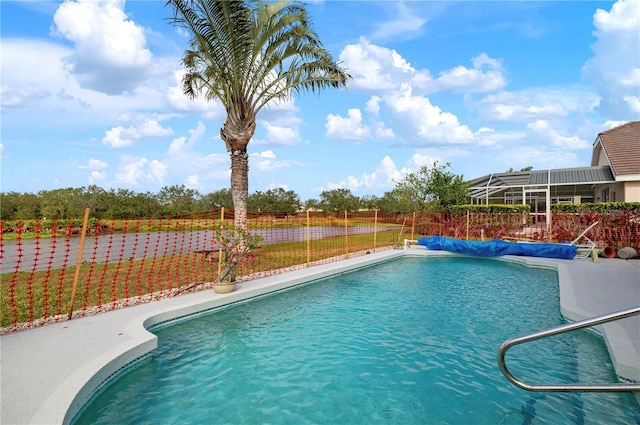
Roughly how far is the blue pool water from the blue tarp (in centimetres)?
566

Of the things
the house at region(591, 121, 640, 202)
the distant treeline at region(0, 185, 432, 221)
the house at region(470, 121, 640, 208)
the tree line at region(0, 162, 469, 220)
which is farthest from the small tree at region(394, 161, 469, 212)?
the distant treeline at region(0, 185, 432, 221)

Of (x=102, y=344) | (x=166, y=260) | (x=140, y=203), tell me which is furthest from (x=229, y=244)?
(x=140, y=203)

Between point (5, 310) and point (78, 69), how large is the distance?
627cm

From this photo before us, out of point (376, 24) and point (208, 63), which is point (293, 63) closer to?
point (208, 63)

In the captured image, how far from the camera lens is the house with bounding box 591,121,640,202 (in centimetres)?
1798

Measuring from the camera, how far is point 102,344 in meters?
4.50

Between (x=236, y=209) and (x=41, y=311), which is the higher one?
(x=236, y=209)

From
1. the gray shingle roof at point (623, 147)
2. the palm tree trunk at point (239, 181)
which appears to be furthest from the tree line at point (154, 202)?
the palm tree trunk at point (239, 181)

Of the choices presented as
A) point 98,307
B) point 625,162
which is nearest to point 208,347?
point 98,307

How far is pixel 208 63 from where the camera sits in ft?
37.3

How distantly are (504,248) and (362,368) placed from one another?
35.1 ft

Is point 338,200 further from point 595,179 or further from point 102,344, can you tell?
point 102,344

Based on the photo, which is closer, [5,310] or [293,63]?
[5,310]

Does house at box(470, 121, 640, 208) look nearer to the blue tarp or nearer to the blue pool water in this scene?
the blue tarp
